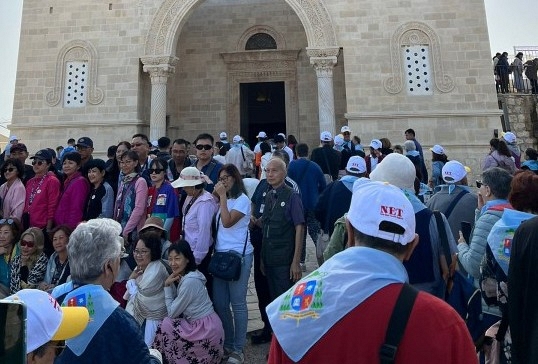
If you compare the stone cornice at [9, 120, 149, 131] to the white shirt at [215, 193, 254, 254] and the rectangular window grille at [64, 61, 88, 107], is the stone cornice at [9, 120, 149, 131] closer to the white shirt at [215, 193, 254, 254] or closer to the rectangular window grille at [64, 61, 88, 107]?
the rectangular window grille at [64, 61, 88, 107]

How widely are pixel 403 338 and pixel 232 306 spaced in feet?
9.16

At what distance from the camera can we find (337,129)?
13.5m

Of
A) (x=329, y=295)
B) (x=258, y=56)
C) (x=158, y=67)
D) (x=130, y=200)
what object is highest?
(x=258, y=56)

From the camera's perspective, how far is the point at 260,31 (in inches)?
590

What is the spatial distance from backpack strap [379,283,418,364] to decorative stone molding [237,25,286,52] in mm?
14670

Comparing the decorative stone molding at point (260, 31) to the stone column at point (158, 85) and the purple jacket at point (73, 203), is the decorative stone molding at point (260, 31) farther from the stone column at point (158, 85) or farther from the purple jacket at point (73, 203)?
the purple jacket at point (73, 203)

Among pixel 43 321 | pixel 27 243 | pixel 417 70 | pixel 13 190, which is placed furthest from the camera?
pixel 417 70

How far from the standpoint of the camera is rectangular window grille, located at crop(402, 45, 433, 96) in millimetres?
11656

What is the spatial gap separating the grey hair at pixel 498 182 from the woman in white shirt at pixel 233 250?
2.03m

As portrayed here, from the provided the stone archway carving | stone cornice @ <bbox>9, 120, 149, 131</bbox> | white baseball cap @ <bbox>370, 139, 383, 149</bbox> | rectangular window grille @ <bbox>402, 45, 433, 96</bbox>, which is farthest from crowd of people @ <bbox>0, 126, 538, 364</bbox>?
stone cornice @ <bbox>9, 120, 149, 131</bbox>

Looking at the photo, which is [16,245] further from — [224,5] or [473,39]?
[224,5]

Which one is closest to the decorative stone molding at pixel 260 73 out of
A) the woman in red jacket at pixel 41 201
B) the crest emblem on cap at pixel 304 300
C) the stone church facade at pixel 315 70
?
the stone church facade at pixel 315 70

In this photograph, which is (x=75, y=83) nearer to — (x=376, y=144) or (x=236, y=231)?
(x=376, y=144)

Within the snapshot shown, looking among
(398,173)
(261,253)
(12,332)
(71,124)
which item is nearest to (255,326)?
(261,253)
